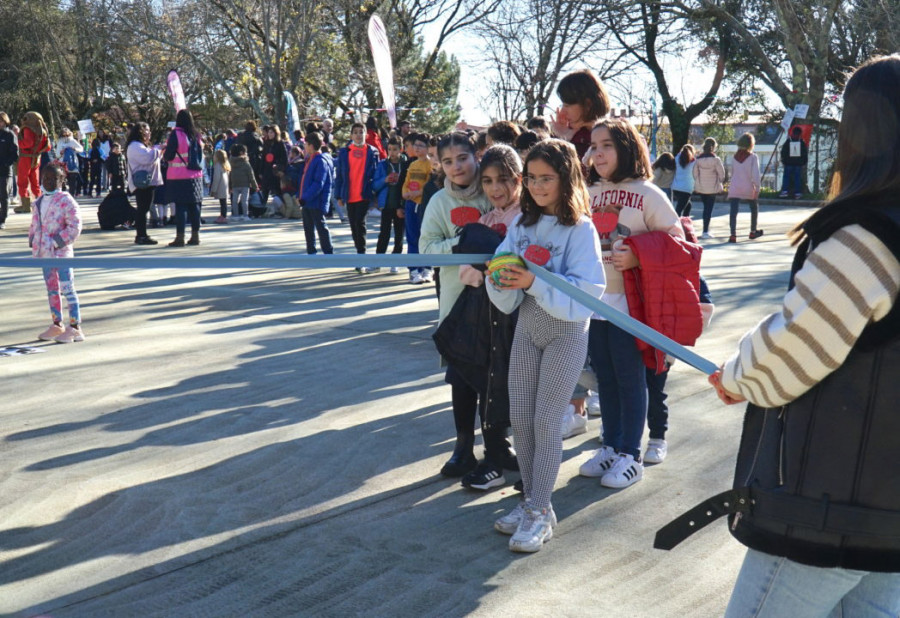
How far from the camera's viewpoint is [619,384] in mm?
4660

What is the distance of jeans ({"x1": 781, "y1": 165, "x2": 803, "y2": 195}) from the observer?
26930mm

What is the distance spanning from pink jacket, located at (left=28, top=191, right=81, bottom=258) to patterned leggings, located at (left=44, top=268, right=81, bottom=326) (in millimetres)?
197

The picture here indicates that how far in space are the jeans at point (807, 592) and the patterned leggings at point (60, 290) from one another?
664 cm

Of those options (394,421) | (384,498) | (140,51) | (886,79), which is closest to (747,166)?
(394,421)

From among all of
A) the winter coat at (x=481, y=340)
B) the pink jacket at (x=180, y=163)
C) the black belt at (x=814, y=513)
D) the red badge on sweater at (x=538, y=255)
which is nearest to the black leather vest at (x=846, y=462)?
the black belt at (x=814, y=513)

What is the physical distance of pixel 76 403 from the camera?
6.04m

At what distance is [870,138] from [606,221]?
266cm

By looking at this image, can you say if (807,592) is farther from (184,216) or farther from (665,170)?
(665,170)

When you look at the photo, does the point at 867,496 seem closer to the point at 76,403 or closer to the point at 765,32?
the point at 76,403

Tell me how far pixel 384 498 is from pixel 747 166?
1347 cm

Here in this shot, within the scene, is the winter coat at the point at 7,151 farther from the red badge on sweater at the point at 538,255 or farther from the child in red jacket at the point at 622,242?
the red badge on sweater at the point at 538,255

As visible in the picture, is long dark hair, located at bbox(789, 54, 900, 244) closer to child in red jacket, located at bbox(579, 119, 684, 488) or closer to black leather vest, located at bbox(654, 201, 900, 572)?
black leather vest, located at bbox(654, 201, 900, 572)

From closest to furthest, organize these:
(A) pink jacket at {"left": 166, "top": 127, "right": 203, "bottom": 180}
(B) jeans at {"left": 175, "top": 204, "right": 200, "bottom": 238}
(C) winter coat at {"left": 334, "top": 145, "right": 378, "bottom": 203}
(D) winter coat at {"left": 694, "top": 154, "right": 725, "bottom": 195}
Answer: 1. (C) winter coat at {"left": 334, "top": 145, "right": 378, "bottom": 203}
2. (A) pink jacket at {"left": 166, "top": 127, "right": 203, "bottom": 180}
3. (B) jeans at {"left": 175, "top": 204, "right": 200, "bottom": 238}
4. (D) winter coat at {"left": 694, "top": 154, "right": 725, "bottom": 195}

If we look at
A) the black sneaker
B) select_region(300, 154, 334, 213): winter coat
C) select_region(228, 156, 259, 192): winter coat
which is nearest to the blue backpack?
select_region(228, 156, 259, 192): winter coat
